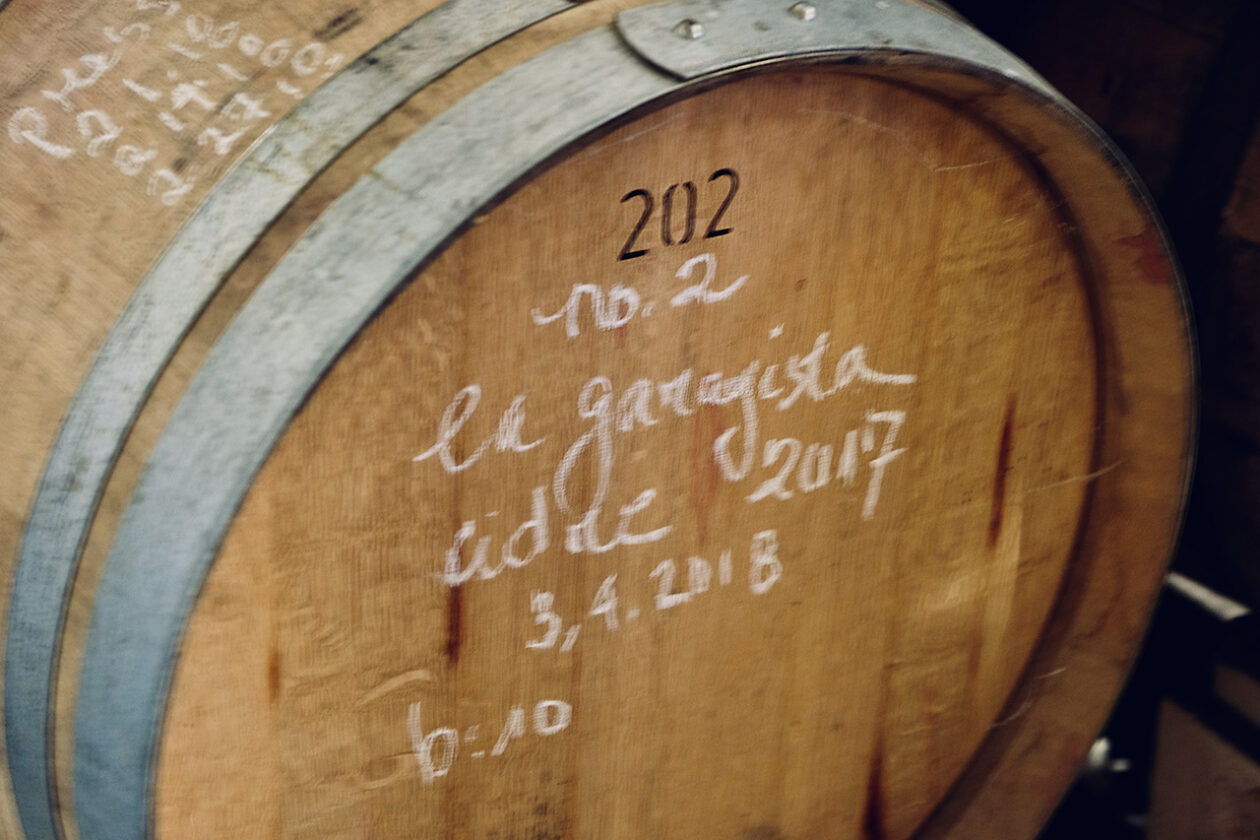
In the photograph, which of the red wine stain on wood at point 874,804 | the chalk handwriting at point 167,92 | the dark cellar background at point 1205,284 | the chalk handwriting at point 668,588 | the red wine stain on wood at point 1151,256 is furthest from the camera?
the dark cellar background at point 1205,284

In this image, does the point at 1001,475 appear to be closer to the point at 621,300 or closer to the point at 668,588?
the point at 668,588

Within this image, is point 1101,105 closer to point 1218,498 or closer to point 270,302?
point 1218,498

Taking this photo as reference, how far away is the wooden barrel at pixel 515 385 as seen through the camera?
2.85 ft

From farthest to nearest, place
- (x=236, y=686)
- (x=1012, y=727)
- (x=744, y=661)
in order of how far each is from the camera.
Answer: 1. (x=1012, y=727)
2. (x=744, y=661)
3. (x=236, y=686)

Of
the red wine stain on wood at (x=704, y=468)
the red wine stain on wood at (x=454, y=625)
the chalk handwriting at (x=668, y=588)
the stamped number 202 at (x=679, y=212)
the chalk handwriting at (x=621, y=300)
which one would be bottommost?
the red wine stain on wood at (x=454, y=625)

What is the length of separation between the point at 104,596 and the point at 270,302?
0.76ft

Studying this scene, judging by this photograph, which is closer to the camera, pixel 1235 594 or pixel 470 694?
pixel 470 694

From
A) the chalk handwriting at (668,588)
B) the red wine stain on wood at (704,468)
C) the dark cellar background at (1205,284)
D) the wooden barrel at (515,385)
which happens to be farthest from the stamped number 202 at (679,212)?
the dark cellar background at (1205,284)

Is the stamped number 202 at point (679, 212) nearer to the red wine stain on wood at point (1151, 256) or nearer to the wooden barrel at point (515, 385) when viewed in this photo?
the wooden barrel at point (515, 385)

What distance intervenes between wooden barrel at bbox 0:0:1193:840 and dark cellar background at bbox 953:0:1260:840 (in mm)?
463

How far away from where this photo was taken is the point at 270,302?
829 millimetres

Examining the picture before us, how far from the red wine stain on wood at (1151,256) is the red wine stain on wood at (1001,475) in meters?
0.18

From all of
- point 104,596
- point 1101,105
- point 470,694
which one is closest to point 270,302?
point 104,596

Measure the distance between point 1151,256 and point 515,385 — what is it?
668 mm
